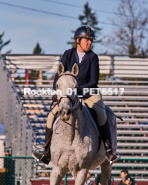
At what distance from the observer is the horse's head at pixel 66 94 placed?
15.7 feet

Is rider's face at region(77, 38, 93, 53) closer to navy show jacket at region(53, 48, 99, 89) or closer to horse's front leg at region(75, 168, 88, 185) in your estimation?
navy show jacket at region(53, 48, 99, 89)

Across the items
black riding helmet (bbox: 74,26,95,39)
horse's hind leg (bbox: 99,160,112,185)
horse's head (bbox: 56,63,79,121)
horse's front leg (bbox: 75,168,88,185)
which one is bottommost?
horse's hind leg (bbox: 99,160,112,185)

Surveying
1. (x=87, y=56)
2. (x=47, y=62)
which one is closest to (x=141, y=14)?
(x=47, y=62)

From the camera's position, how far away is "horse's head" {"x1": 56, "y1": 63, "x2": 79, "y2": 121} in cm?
477

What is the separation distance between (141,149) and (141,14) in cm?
1795

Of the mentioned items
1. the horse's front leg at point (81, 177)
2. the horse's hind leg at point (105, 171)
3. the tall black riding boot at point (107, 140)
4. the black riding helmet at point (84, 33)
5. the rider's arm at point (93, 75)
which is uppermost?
the black riding helmet at point (84, 33)

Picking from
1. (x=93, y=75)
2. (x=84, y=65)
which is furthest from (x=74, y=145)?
(x=84, y=65)

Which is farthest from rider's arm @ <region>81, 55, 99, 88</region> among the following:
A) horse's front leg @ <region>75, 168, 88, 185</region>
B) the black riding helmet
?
horse's front leg @ <region>75, 168, 88, 185</region>

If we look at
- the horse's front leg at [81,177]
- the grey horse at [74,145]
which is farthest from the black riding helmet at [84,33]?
the horse's front leg at [81,177]

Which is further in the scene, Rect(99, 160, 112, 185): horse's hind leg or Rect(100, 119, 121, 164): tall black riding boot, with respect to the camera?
Rect(99, 160, 112, 185): horse's hind leg

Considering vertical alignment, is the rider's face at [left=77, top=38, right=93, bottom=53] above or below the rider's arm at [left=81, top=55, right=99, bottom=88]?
above

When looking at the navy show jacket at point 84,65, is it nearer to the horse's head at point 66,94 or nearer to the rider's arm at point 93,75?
the rider's arm at point 93,75

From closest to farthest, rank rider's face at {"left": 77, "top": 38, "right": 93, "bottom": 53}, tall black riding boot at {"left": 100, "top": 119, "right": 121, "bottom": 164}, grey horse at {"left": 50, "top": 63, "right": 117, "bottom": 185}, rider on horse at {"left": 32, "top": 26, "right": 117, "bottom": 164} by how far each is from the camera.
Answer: grey horse at {"left": 50, "top": 63, "right": 117, "bottom": 185}, rider on horse at {"left": 32, "top": 26, "right": 117, "bottom": 164}, rider's face at {"left": 77, "top": 38, "right": 93, "bottom": 53}, tall black riding boot at {"left": 100, "top": 119, "right": 121, "bottom": 164}

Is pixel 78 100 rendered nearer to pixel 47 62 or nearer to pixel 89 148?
pixel 89 148
